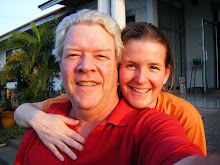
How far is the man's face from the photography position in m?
1.41

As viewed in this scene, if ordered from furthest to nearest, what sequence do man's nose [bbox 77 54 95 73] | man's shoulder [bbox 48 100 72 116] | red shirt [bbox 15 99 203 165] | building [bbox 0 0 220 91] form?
building [bbox 0 0 220 91] → man's shoulder [bbox 48 100 72 116] → man's nose [bbox 77 54 95 73] → red shirt [bbox 15 99 203 165]

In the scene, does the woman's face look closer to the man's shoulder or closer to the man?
the man

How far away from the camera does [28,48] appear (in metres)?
6.62

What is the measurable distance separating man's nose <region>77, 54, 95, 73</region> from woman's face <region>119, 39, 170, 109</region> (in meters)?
0.31

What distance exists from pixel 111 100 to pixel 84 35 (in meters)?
0.57

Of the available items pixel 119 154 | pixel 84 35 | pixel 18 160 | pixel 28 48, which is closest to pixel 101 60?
pixel 84 35

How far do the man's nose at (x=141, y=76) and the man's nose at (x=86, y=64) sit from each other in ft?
1.26

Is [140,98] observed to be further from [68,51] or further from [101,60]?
[68,51]

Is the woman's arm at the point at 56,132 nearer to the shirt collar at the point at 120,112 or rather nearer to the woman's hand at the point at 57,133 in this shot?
the woman's hand at the point at 57,133

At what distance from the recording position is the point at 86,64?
54.2 inches

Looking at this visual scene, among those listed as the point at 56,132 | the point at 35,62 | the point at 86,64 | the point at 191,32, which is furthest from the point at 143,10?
the point at 56,132

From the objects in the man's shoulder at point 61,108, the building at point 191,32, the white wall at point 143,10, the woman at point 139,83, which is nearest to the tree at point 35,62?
the building at point 191,32

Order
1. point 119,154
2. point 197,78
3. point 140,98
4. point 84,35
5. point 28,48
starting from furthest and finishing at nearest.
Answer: point 197,78, point 28,48, point 140,98, point 84,35, point 119,154

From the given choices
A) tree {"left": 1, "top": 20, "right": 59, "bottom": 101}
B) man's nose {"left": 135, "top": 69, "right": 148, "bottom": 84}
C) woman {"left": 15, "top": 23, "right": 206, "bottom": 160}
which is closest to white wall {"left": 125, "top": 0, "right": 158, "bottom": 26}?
tree {"left": 1, "top": 20, "right": 59, "bottom": 101}
